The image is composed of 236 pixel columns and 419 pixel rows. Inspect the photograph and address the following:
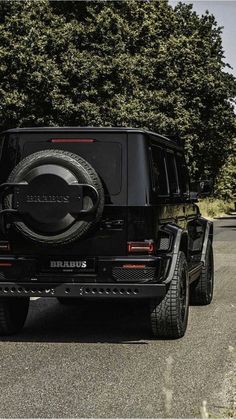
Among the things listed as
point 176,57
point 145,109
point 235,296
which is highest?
point 176,57

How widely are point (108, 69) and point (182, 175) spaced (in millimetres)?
22849

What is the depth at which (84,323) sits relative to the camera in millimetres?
7961

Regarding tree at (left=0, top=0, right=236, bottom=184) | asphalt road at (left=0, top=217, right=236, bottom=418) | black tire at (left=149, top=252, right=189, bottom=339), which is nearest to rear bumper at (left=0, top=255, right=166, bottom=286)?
black tire at (left=149, top=252, right=189, bottom=339)

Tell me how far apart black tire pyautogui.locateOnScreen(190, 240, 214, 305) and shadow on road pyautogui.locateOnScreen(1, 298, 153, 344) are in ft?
2.34

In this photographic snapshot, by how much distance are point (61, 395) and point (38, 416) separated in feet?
1.64

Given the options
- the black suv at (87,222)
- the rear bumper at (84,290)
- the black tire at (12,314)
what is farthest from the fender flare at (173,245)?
the black tire at (12,314)

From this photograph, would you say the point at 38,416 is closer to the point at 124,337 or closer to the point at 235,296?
the point at 124,337

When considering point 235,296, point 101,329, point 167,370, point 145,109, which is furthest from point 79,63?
point 167,370

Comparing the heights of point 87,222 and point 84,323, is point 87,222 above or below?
above

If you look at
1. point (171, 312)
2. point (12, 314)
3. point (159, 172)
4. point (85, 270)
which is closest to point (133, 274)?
point (85, 270)

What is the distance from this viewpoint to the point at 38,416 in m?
4.40

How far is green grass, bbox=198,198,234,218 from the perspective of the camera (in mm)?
46438

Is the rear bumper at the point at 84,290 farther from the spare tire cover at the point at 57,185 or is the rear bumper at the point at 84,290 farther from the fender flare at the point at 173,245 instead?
the spare tire cover at the point at 57,185

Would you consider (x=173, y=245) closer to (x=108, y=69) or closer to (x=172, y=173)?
(x=172, y=173)
